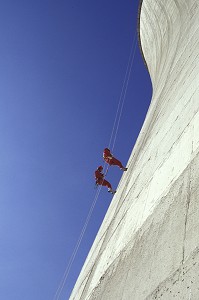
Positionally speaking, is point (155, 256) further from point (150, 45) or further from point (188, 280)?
point (150, 45)

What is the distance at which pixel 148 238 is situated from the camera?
207cm

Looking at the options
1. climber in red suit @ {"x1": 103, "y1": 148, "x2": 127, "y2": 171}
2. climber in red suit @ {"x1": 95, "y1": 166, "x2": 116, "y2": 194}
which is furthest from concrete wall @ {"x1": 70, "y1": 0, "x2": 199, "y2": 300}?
climber in red suit @ {"x1": 95, "y1": 166, "x2": 116, "y2": 194}

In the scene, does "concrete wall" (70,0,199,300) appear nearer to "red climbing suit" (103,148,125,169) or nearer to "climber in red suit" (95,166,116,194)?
"red climbing suit" (103,148,125,169)

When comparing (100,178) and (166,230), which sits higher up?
(100,178)

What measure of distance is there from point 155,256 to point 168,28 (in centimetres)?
721

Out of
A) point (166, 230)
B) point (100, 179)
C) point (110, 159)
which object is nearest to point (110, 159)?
point (110, 159)

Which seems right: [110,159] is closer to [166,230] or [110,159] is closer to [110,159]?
[110,159]

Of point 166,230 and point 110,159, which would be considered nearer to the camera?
point 166,230

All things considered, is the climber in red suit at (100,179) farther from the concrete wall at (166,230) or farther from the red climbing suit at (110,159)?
the concrete wall at (166,230)

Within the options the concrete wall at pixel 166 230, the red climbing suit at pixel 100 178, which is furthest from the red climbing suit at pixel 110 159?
the concrete wall at pixel 166 230

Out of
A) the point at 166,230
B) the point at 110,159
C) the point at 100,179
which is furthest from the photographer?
the point at 100,179

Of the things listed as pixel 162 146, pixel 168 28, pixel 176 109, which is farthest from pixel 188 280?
pixel 168 28

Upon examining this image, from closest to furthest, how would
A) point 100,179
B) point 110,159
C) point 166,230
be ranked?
point 166,230 → point 110,159 → point 100,179

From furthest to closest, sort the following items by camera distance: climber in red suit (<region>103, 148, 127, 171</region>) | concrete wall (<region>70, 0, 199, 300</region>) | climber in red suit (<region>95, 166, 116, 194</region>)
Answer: climber in red suit (<region>95, 166, 116, 194</region>) < climber in red suit (<region>103, 148, 127, 171</region>) < concrete wall (<region>70, 0, 199, 300</region>)
